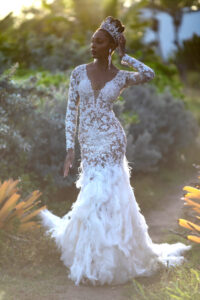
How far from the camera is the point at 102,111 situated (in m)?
5.04

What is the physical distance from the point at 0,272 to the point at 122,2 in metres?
20.6

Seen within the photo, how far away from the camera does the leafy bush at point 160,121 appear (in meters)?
12.0

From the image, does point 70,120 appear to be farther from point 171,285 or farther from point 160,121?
point 160,121

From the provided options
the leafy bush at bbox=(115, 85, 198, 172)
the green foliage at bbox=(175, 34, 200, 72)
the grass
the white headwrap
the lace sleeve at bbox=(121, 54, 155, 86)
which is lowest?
the green foliage at bbox=(175, 34, 200, 72)

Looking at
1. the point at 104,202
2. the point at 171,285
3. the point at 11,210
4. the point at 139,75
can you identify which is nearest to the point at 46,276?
the point at 11,210

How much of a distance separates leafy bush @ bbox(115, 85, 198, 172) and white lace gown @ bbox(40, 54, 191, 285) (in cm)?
633

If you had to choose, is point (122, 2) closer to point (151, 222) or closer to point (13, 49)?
point (13, 49)

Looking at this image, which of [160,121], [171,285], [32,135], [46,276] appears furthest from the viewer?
[160,121]

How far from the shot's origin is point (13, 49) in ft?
60.2

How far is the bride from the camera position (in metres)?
4.89

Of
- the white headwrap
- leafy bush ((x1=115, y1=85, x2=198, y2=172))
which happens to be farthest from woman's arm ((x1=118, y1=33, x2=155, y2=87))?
leafy bush ((x1=115, y1=85, x2=198, y2=172))

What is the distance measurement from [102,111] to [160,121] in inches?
310

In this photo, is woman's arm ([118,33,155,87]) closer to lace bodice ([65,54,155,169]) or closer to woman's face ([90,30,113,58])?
lace bodice ([65,54,155,169])

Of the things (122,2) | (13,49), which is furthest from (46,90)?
(122,2)
